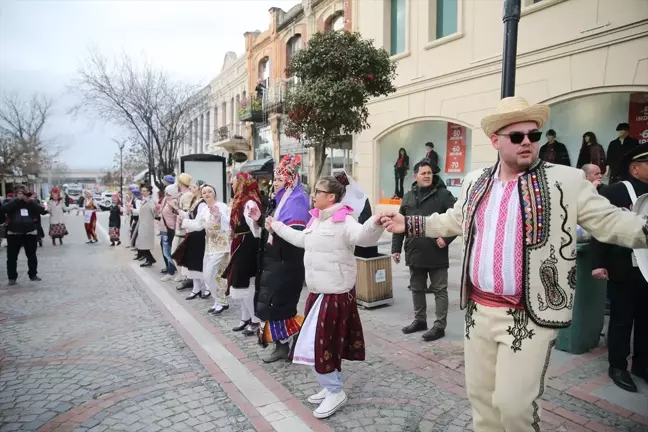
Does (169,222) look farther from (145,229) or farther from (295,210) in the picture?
(295,210)

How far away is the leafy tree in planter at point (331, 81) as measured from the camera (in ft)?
25.5

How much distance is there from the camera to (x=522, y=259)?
2.06 m

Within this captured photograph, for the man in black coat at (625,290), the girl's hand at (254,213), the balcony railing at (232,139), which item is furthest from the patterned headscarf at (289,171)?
the balcony railing at (232,139)

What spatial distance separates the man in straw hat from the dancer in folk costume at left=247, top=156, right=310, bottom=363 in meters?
2.07

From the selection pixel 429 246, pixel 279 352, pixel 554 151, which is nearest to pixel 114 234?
pixel 279 352

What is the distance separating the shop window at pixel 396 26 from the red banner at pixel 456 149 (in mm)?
3026

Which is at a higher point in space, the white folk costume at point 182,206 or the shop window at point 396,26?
the shop window at point 396,26

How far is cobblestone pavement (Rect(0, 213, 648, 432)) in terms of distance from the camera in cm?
316

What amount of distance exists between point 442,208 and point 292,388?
2392 mm

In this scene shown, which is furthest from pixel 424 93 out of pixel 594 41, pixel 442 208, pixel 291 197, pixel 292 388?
pixel 292 388

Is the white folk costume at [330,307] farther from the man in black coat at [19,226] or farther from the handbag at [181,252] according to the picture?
the man in black coat at [19,226]

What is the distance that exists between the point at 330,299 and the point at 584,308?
8.80ft

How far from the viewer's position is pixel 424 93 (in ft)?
38.0

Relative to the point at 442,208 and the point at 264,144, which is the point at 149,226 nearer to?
the point at 442,208
